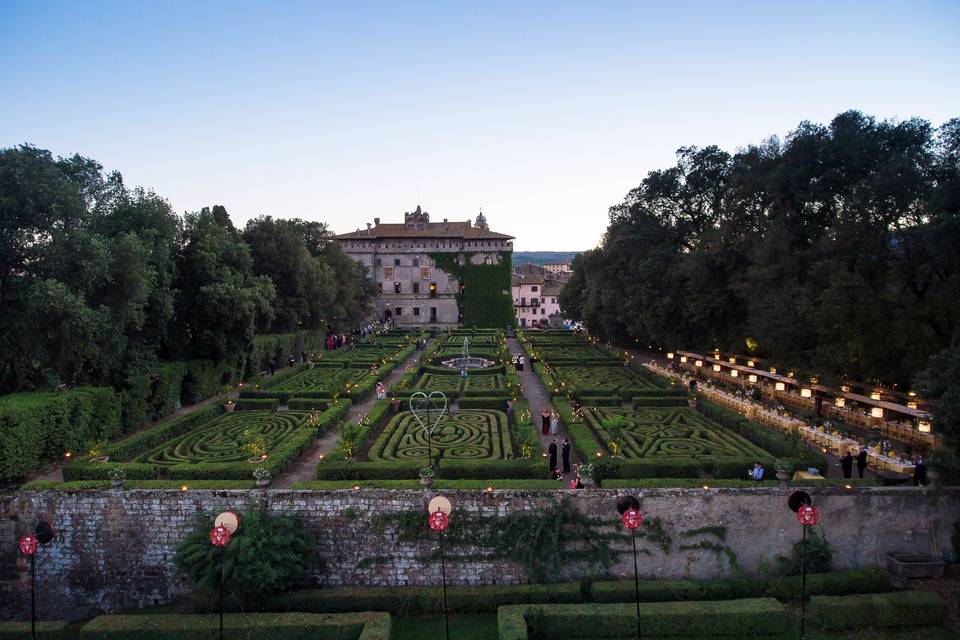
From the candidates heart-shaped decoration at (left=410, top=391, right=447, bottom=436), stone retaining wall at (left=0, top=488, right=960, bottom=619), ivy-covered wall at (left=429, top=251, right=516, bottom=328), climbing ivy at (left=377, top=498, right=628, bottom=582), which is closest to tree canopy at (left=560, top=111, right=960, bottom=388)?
stone retaining wall at (left=0, top=488, right=960, bottom=619)

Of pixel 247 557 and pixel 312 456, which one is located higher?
pixel 312 456

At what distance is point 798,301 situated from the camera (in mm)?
22703

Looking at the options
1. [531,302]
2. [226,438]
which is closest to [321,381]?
[226,438]

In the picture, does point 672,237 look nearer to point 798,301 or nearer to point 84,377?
point 798,301

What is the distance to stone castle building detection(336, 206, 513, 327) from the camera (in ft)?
235

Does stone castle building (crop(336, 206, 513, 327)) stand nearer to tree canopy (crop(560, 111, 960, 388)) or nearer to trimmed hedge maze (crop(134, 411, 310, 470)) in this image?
tree canopy (crop(560, 111, 960, 388))

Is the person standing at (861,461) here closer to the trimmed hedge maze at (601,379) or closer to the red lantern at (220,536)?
the trimmed hedge maze at (601,379)

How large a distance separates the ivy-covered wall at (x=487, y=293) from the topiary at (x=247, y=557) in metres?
58.5

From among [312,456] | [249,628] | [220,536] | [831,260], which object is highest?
[831,260]

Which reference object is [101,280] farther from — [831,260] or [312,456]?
[831,260]

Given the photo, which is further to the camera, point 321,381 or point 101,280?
point 321,381

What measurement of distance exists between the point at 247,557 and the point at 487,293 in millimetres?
59769

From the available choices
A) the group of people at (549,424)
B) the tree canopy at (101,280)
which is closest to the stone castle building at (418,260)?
the tree canopy at (101,280)

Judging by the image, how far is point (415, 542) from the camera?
1391cm
